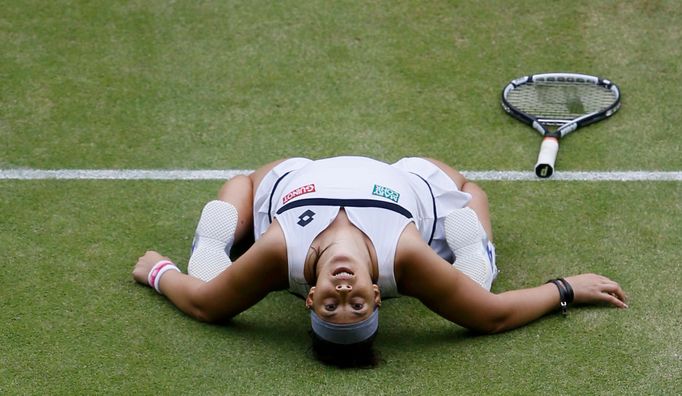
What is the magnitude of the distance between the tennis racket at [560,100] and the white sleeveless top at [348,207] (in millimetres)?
2221

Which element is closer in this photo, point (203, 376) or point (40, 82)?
point (203, 376)

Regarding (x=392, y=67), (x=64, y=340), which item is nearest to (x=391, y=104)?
(x=392, y=67)

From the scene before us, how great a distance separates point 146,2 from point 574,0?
159 inches

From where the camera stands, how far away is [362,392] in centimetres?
604

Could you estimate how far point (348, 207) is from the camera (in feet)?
20.4

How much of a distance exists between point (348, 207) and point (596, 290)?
1.66 meters

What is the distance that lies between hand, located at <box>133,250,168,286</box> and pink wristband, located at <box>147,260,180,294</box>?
0.05 metres

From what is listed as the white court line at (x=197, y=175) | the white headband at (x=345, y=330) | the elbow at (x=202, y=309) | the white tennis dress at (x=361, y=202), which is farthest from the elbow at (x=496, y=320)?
the white court line at (x=197, y=175)

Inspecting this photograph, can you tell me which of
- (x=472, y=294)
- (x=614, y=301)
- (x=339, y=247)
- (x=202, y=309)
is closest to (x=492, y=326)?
(x=472, y=294)

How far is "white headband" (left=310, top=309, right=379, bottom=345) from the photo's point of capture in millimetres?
5762

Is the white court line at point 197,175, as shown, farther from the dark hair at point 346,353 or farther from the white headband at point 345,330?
the white headband at point 345,330

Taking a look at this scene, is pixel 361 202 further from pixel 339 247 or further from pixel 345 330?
pixel 345 330

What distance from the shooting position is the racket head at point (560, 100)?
8.52 m

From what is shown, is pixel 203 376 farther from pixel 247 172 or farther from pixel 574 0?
pixel 574 0
